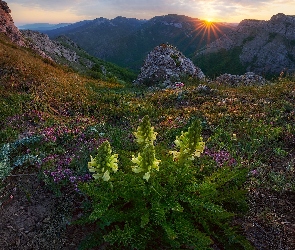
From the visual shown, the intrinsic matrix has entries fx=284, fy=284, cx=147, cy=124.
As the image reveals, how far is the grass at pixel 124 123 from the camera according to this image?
7254mm

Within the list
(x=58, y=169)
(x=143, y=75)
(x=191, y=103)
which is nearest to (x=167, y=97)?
(x=191, y=103)

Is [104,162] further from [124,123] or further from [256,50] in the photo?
[256,50]

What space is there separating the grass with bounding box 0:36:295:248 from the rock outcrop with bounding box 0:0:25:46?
22715 mm

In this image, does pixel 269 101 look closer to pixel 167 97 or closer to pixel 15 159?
pixel 167 97

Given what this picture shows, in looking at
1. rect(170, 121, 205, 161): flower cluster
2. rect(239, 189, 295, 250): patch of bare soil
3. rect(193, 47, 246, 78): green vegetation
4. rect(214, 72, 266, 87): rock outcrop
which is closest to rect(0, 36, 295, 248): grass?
rect(239, 189, 295, 250): patch of bare soil

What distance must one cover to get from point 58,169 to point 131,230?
324cm

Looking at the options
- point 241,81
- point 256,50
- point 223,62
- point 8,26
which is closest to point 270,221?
point 241,81

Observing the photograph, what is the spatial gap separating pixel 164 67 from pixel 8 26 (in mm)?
21823

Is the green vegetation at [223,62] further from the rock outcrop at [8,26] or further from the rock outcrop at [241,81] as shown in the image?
the rock outcrop at [241,81]

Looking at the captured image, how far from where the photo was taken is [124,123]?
11336 millimetres

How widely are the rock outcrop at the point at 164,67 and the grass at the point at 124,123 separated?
13.9 m

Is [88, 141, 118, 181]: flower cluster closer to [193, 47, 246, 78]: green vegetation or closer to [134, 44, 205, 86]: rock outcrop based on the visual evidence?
[134, 44, 205, 86]: rock outcrop

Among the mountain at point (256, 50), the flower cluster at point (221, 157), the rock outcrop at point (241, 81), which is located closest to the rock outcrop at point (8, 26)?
the rock outcrop at point (241, 81)

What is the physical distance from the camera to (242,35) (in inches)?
6289
